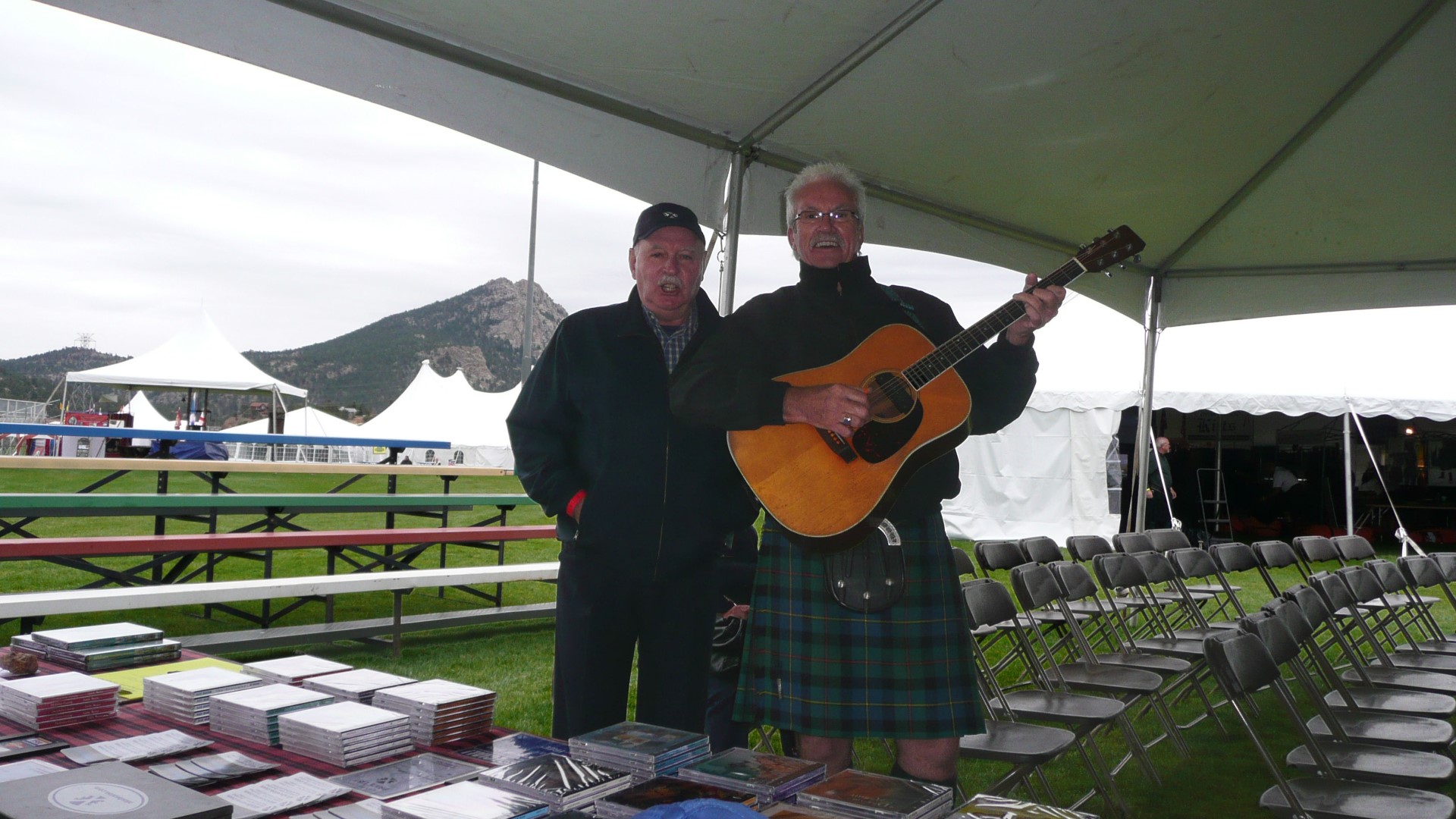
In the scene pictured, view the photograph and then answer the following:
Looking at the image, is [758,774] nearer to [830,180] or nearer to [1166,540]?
[830,180]

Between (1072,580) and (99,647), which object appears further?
(1072,580)

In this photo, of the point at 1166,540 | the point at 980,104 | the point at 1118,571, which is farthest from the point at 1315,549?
the point at 980,104

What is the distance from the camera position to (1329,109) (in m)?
4.55

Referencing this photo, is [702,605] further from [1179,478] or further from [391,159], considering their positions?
[391,159]

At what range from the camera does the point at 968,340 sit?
6.51 ft

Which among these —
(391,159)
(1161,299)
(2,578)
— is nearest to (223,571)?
(2,578)

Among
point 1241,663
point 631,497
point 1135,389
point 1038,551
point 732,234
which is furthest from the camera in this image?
point 1135,389

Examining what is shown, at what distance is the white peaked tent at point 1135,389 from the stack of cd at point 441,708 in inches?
356

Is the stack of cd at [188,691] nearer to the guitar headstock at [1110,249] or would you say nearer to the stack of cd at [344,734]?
the stack of cd at [344,734]

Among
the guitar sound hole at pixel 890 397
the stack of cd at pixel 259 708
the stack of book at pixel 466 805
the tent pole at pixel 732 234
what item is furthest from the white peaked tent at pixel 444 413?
the stack of book at pixel 466 805

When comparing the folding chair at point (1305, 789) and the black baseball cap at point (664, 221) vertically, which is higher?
the black baseball cap at point (664, 221)

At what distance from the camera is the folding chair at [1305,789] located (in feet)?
7.63

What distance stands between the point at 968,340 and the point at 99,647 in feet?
5.94

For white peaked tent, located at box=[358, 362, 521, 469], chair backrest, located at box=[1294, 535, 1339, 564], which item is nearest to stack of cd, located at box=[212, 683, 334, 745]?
chair backrest, located at box=[1294, 535, 1339, 564]
